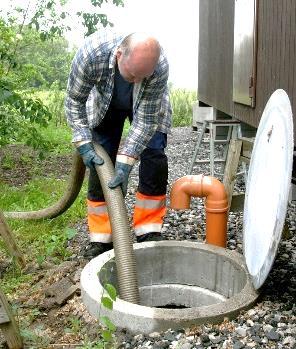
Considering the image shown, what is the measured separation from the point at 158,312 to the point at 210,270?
1.02 metres

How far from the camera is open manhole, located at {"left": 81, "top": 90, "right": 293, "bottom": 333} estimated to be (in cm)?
292

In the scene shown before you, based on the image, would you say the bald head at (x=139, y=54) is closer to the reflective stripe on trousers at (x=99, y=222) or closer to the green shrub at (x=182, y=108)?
the reflective stripe on trousers at (x=99, y=222)

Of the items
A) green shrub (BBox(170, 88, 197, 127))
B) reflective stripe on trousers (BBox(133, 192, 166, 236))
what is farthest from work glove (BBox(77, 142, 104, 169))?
green shrub (BBox(170, 88, 197, 127))

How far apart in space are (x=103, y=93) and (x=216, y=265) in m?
1.53

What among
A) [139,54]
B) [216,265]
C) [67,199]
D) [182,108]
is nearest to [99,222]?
[67,199]

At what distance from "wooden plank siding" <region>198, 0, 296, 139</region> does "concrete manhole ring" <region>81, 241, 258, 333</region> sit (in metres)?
2.08

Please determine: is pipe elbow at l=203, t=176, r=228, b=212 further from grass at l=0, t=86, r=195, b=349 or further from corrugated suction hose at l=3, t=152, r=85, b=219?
grass at l=0, t=86, r=195, b=349

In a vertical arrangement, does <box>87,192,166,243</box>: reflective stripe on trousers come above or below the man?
below

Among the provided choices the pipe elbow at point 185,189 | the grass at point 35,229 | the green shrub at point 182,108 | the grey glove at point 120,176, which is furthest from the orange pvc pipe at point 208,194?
the green shrub at point 182,108

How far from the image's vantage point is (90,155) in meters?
3.76

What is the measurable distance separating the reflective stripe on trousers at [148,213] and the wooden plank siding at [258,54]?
1.87 meters

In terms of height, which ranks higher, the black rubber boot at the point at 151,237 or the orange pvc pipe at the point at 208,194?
the orange pvc pipe at the point at 208,194

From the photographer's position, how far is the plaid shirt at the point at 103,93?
3578 millimetres

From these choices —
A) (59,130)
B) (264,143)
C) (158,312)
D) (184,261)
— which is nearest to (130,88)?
(264,143)
